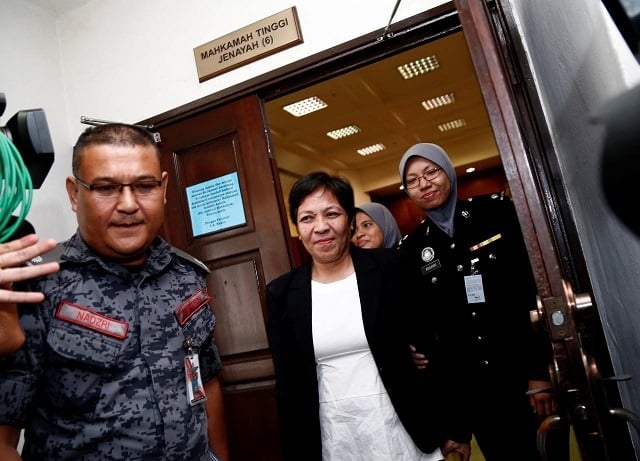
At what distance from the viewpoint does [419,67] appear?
5.49m

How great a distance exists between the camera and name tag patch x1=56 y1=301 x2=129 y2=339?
1.18 m

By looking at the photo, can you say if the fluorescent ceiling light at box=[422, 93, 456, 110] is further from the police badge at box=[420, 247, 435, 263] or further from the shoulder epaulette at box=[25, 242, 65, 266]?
the shoulder epaulette at box=[25, 242, 65, 266]

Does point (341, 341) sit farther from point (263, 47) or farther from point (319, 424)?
point (263, 47)

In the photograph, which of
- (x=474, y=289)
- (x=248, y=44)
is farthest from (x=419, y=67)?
(x=474, y=289)

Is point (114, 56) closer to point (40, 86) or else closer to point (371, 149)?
point (40, 86)

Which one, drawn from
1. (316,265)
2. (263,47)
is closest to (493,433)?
(316,265)

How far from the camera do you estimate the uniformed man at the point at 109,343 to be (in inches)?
44.8

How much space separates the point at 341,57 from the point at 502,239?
1.22 m

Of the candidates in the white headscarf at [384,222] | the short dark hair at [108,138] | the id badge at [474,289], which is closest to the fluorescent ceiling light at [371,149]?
the white headscarf at [384,222]

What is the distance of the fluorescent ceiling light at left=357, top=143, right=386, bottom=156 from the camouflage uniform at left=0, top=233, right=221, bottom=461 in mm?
7494

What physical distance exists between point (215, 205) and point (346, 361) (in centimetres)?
136

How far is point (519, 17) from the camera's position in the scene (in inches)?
78.1

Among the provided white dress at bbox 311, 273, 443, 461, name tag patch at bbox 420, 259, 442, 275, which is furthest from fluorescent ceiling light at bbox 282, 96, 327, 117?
white dress at bbox 311, 273, 443, 461

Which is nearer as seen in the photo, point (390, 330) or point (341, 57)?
point (390, 330)
